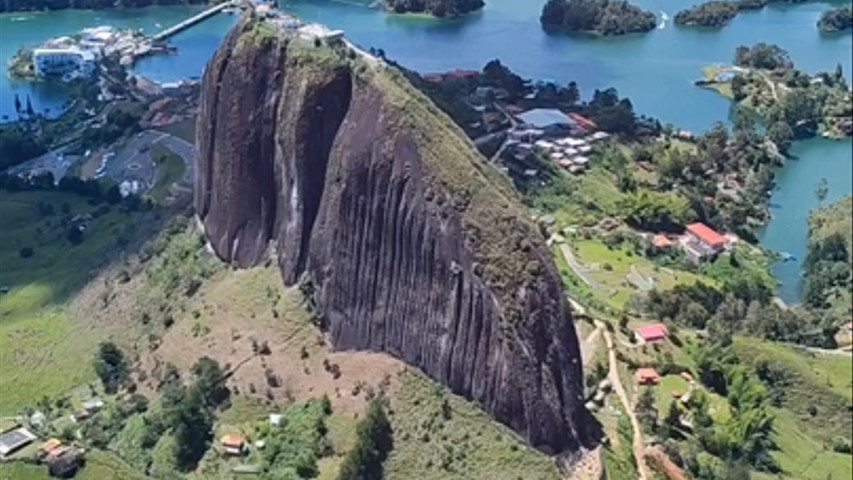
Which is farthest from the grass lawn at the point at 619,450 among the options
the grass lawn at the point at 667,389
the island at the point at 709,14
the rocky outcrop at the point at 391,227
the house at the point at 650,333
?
the island at the point at 709,14

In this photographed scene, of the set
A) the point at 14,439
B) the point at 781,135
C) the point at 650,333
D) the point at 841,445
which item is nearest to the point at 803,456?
the point at 841,445

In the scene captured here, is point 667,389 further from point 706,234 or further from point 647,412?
point 706,234

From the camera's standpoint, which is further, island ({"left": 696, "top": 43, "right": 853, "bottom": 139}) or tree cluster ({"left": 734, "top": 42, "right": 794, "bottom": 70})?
tree cluster ({"left": 734, "top": 42, "right": 794, "bottom": 70})

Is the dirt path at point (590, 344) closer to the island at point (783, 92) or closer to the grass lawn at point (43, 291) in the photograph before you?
the grass lawn at point (43, 291)

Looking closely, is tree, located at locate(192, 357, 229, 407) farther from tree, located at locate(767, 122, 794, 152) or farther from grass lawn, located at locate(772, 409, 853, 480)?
tree, located at locate(767, 122, 794, 152)

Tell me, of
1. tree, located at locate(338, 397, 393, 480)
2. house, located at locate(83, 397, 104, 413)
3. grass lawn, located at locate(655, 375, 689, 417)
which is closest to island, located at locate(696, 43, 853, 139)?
grass lawn, located at locate(655, 375, 689, 417)

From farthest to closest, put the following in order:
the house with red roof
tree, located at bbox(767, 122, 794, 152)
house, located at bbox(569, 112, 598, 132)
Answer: house, located at bbox(569, 112, 598, 132)
tree, located at bbox(767, 122, 794, 152)
the house with red roof

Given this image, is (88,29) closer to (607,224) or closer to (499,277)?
(607,224)
